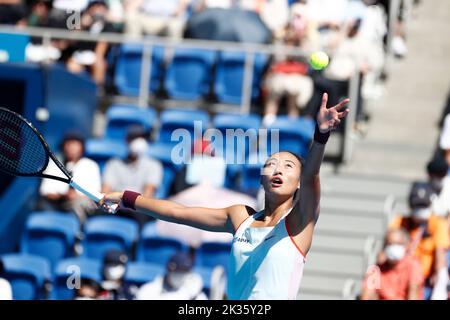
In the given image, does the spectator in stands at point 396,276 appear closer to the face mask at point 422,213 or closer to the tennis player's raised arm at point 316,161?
the face mask at point 422,213

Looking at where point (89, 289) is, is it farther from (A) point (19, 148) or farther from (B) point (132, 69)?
(B) point (132, 69)

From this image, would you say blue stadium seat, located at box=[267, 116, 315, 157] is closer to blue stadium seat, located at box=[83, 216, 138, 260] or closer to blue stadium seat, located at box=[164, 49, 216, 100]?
blue stadium seat, located at box=[83, 216, 138, 260]

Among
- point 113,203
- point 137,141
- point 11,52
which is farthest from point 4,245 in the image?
point 113,203

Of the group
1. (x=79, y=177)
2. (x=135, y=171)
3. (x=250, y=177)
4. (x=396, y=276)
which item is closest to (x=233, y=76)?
(x=250, y=177)

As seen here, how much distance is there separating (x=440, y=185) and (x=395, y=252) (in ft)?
Result: 3.28

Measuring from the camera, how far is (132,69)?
13.5m

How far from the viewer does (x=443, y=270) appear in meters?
10.4

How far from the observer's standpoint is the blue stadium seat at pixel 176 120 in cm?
1236

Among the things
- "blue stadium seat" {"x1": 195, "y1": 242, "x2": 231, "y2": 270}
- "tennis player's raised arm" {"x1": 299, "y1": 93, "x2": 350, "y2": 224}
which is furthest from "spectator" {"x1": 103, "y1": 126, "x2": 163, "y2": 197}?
"tennis player's raised arm" {"x1": 299, "y1": 93, "x2": 350, "y2": 224}

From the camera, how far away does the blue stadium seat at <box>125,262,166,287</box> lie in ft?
34.8

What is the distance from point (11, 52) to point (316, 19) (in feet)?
10.2

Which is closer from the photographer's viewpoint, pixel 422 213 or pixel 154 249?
pixel 422 213

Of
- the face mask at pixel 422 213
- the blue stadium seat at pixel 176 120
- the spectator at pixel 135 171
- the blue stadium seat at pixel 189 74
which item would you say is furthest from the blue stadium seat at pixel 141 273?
the blue stadium seat at pixel 189 74

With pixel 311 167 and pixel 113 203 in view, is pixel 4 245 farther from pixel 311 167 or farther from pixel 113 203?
pixel 311 167
